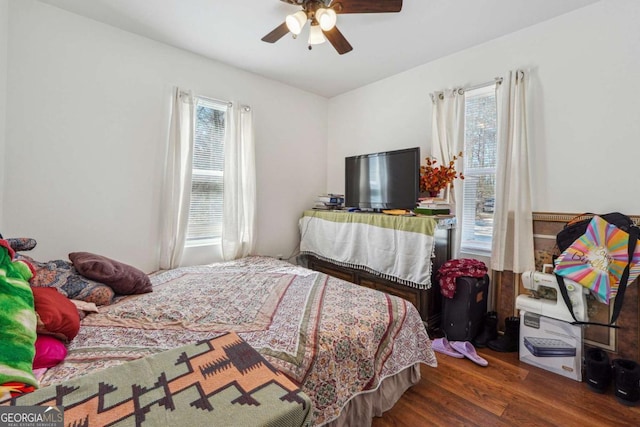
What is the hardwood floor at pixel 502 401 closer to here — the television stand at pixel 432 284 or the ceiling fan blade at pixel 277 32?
the television stand at pixel 432 284

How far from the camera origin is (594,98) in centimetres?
212

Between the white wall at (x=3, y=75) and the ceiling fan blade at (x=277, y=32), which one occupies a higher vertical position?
the ceiling fan blade at (x=277, y=32)

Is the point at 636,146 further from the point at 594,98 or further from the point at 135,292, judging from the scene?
the point at 135,292

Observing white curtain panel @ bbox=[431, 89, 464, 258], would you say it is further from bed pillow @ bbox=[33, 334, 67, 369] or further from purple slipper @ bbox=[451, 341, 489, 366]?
bed pillow @ bbox=[33, 334, 67, 369]

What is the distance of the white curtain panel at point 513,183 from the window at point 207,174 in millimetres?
2776

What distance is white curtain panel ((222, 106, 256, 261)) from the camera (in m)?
3.12

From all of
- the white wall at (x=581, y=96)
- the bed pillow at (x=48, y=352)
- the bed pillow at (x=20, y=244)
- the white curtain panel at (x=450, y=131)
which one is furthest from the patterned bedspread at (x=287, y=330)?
the white wall at (x=581, y=96)

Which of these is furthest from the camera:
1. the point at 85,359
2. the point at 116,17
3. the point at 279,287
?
the point at 116,17

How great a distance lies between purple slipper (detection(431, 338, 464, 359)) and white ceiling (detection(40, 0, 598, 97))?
107 inches

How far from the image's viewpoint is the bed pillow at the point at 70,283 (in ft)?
5.19

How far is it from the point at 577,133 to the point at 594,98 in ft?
0.86

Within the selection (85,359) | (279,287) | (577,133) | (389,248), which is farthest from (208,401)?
(577,133)

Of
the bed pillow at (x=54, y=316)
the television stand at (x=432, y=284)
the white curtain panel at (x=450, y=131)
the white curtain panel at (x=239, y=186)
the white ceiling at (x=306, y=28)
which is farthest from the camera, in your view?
the white curtain panel at (x=239, y=186)

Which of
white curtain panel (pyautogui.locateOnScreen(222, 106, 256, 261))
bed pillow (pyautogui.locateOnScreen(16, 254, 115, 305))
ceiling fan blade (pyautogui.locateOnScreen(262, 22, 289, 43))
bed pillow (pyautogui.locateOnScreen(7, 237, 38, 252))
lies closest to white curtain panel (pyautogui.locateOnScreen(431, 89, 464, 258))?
ceiling fan blade (pyautogui.locateOnScreen(262, 22, 289, 43))
